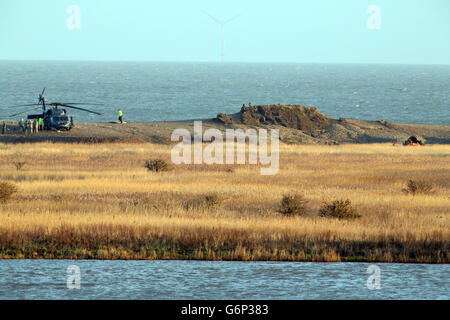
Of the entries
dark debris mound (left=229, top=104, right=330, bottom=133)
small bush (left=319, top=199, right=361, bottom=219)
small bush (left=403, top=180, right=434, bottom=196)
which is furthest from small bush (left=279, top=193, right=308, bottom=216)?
dark debris mound (left=229, top=104, right=330, bottom=133)

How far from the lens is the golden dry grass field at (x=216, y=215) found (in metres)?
17.8

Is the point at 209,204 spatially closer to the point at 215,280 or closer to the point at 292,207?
the point at 292,207

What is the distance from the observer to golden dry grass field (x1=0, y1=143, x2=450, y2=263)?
701 inches

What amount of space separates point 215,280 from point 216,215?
280 inches

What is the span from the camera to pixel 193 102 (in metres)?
166

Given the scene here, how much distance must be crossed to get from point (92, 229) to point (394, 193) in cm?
1520

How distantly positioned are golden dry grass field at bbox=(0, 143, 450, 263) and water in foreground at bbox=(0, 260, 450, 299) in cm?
77

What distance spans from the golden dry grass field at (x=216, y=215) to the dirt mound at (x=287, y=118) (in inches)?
1677

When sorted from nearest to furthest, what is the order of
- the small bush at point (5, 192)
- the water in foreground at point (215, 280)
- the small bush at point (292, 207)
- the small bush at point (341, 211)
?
the water in foreground at point (215, 280), the small bush at point (341, 211), the small bush at point (292, 207), the small bush at point (5, 192)

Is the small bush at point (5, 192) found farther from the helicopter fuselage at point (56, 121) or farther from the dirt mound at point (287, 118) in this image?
the dirt mound at point (287, 118)

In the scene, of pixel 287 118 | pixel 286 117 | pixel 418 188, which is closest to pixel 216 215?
pixel 418 188

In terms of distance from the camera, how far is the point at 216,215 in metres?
22.2

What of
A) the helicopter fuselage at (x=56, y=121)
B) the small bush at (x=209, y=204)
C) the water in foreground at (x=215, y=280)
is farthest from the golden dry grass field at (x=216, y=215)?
the helicopter fuselage at (x=56, y=121)

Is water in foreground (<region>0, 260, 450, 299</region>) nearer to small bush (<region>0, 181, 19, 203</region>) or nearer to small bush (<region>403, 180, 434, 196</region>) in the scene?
small bush (<region>0, 181, 19, 203</region>)
